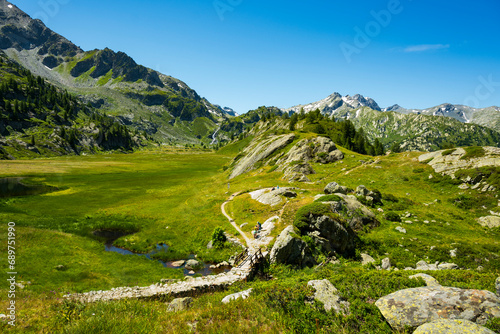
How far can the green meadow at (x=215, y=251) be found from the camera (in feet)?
37.7

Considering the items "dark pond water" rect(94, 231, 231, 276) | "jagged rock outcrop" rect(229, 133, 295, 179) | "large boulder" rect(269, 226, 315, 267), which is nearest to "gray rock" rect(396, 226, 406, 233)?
"large boulder" rect(269, 226, 315, 267)

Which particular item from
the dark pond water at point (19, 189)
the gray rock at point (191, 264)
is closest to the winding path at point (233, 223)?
the gray rock at point (191, 264)

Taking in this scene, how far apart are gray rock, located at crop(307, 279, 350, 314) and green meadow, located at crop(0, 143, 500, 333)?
1.63ft

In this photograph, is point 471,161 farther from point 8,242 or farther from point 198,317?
point 8,242

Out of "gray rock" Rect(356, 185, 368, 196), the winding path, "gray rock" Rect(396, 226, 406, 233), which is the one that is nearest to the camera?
"gray rock" Rect(396, 226, 406, 233)

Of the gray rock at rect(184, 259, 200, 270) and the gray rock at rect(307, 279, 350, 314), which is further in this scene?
the gray rock at rect(184, 259, 200, 270)

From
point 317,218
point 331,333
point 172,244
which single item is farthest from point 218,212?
point 331,333

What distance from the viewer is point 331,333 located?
1002 cm

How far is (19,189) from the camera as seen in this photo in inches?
2810

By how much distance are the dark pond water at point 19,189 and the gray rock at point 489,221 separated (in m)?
106

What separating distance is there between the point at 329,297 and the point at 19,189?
99.1m

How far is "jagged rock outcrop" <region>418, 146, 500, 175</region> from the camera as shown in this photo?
44188mm

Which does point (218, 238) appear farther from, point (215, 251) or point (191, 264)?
point (191, 264)

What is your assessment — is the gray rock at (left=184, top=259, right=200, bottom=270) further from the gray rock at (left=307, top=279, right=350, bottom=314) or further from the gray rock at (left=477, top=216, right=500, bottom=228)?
the gray rock at (left=477, top=216, right=500, bottom=228)
